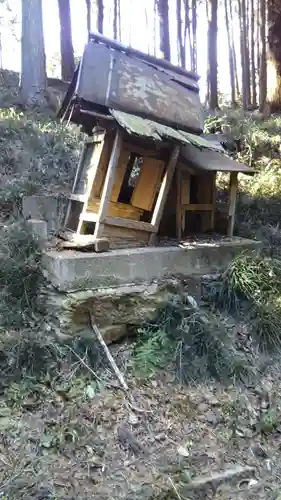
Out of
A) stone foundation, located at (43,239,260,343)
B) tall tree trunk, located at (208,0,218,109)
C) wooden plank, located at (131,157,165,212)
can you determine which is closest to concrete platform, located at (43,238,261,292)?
stone foundation, located at (43,239,260,343)

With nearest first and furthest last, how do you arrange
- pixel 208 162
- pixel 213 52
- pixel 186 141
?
pixel 186 141 → pixel 208 162 → pixel 213 52

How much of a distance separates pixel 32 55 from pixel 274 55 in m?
5.73

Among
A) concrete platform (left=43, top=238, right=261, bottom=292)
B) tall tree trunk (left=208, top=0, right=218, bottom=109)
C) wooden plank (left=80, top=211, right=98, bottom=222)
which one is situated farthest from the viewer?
tall tree trunk (left=208, top=0, right=218, bottom=109)

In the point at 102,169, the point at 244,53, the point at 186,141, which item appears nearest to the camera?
the point at 186,141

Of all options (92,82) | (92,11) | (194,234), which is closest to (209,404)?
(194,234)

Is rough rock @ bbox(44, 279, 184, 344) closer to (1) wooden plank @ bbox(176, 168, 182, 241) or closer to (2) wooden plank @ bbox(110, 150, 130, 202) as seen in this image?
(1) wooden plank @ bbox(176, 168, 182, 241)

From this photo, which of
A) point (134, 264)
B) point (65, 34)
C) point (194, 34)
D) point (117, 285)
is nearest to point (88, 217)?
point (134, 264)

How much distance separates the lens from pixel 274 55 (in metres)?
11.1

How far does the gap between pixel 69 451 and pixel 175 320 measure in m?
2.09

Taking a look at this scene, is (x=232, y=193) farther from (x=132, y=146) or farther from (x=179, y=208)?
(x=132, y=146)

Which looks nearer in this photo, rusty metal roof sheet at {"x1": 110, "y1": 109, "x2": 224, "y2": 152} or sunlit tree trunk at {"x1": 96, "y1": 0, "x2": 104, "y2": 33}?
rusty metal roof sheet at {"x1": 110, "y1": 109, "x2": 224, "y2": 152}

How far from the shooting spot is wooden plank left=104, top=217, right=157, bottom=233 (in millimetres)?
5848

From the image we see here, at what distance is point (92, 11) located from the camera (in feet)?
62.4

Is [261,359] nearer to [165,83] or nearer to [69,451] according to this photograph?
[69,451]
